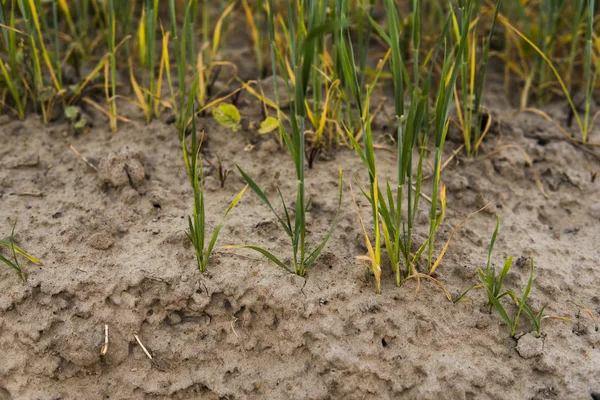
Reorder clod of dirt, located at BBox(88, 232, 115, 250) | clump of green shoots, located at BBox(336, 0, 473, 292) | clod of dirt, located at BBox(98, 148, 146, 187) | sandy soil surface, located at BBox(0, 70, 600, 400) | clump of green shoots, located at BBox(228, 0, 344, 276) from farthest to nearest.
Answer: clod of dirt, located at BBox(98, 148, 146, 187), clod of dirt, located at BBox(88, 232, 115, 250), sandy soil surface, located at BBox(0, 70, 600, 400), clump of green shoots, located at BBox(336, 0, 473, 292), clump of green shoots, located at BBox(228, 0, 344, 276)

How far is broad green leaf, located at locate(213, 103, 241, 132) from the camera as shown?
194 cm

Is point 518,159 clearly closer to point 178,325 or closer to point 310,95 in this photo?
point 310,95

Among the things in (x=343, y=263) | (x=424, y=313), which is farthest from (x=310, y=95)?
(x=424, y=313)

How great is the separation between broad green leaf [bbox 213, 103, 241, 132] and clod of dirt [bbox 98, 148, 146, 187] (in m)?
0.26

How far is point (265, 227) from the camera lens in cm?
175

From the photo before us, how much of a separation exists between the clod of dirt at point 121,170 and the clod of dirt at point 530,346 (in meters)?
1.07

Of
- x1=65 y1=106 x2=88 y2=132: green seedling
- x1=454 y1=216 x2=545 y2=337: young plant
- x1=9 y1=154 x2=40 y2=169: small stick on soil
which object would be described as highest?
x1=65 y1=106 x2=88 y2=132: green seedling

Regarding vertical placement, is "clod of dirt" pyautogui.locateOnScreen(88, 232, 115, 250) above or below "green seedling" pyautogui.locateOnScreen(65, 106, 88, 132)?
below

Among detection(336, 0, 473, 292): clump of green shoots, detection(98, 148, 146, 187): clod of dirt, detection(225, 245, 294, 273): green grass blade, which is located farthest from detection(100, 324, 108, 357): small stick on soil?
detection(336, 0, 473, 292): clump of green shoots

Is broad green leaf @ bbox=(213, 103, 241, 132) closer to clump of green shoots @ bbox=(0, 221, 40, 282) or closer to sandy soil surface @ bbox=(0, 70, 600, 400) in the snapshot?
sandy soil surface @ bbox=(0, 70, 600, 400)

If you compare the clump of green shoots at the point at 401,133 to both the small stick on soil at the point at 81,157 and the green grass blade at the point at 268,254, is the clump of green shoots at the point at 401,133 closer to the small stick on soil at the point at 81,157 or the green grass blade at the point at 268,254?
the green grass blade at the point at 268,254

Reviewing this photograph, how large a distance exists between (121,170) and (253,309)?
563 mm

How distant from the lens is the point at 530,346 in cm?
151

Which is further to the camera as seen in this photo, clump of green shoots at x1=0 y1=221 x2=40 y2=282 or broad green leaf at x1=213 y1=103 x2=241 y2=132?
broad green leaf at x1=213 y1=103 x2=241 y2=132
